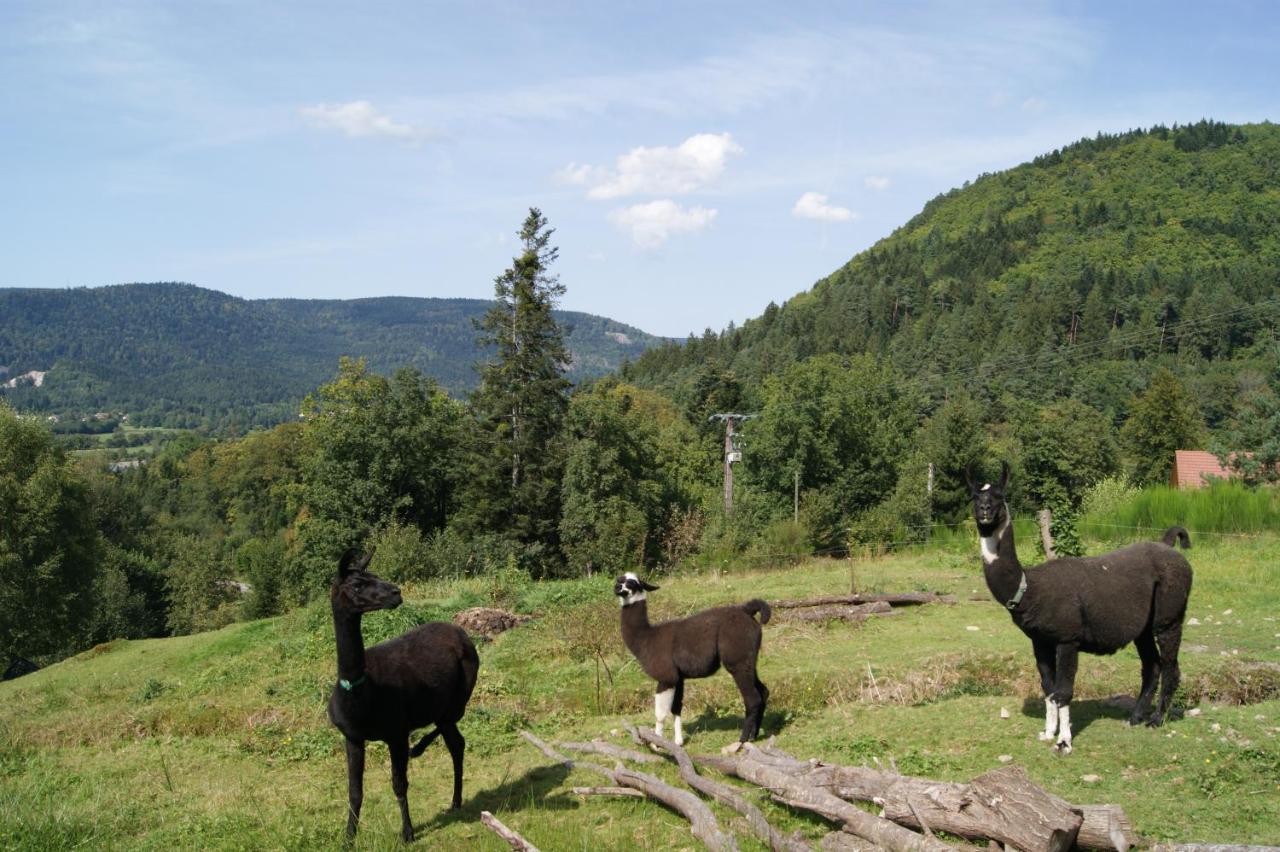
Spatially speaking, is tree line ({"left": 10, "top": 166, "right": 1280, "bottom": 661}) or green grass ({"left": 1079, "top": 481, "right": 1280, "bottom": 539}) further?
tree line ({"left": 10, "top": 166, "right": 1280, "bottom": 661})

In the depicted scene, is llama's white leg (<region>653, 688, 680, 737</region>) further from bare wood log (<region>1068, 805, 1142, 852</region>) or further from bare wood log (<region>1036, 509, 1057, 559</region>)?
bare wood log (<region>1036, 509, 1057, 559</region>)

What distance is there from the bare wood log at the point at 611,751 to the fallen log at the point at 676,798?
16 centimetres

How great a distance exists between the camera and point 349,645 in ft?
23.9

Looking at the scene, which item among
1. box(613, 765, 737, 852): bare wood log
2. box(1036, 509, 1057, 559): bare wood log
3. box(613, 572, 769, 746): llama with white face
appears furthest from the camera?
box(1036, 509, 1057, 559): bare wood log

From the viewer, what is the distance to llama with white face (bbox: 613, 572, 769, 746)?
9.52 meters

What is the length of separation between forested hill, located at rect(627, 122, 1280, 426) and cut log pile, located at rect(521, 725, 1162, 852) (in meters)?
77.9

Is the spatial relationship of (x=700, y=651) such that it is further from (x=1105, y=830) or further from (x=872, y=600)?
(x=872, y=600)

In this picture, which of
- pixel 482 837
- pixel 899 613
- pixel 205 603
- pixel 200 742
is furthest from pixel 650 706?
pixel 205 603

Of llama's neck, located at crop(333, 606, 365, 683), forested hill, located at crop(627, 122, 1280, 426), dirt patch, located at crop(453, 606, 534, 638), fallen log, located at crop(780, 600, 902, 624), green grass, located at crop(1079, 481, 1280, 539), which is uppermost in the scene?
forested hill, located at crop(627, 122, 1280, 426)

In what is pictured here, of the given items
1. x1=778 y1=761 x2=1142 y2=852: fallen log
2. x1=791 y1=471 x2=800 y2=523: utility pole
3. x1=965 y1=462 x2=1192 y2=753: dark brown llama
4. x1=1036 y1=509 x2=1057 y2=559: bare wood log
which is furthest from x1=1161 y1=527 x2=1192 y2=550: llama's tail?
x1=791 y1=471 x2=800 y2=523: utility pole

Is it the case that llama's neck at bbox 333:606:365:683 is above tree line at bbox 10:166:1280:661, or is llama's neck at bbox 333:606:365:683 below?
above

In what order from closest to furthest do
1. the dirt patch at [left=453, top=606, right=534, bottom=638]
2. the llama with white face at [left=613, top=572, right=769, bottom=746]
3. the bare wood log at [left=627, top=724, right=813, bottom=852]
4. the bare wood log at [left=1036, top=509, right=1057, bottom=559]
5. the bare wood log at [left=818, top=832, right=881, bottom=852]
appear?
1. the bare wood log at [left=818, top=832, right=881, bottom=852]
2. the bare wood log at [left=627, top=724, right=813, bottom=852]
3. the llama with white face at [left=613, top=572, right=769, bottom=746]
4. the dirt patch at [left=453, top=606, right=534, bottom=638]
5. the bare wood log at [left=1036, top=509, right=1057, bottom=559]

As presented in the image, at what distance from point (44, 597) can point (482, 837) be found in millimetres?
41389

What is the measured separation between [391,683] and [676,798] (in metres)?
2.68
